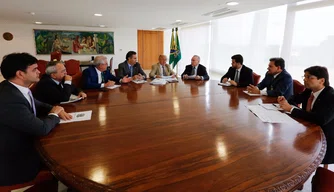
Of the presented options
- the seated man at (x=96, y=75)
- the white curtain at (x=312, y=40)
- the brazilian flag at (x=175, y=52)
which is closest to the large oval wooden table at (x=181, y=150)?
the seated man at (x=96, y=75)

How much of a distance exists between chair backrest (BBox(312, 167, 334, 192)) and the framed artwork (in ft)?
28.9

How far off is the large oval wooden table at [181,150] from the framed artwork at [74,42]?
24.3 feet

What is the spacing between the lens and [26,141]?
1279mm

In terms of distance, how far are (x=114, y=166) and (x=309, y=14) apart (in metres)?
4.54

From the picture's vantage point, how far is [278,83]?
2.48m

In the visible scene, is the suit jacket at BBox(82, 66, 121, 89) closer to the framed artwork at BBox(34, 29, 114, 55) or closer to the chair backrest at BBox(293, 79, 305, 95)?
the chair backrest at BBox(293, 79, 305, 95)

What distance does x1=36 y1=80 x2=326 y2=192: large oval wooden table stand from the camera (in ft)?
2.73

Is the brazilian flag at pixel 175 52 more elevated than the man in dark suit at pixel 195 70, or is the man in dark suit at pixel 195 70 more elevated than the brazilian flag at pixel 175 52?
the brazilian flag at pixel 175 52

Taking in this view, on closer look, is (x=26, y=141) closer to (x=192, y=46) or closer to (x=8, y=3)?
(x=8, y=3)

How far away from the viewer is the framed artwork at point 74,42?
7.77 m

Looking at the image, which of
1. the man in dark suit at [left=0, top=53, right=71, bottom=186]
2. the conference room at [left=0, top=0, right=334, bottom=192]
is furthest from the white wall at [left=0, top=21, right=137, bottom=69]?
the man in dark suit at [left=0, top=53, right=71, bottom=186]

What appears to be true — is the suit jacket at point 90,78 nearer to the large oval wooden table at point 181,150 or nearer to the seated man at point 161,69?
the large oval wooden table at point 181,150

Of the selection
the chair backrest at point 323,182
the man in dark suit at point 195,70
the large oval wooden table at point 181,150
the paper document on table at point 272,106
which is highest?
the man in dark suit at point 195,70

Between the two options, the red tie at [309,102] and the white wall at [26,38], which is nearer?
the red tie at [309,102]
